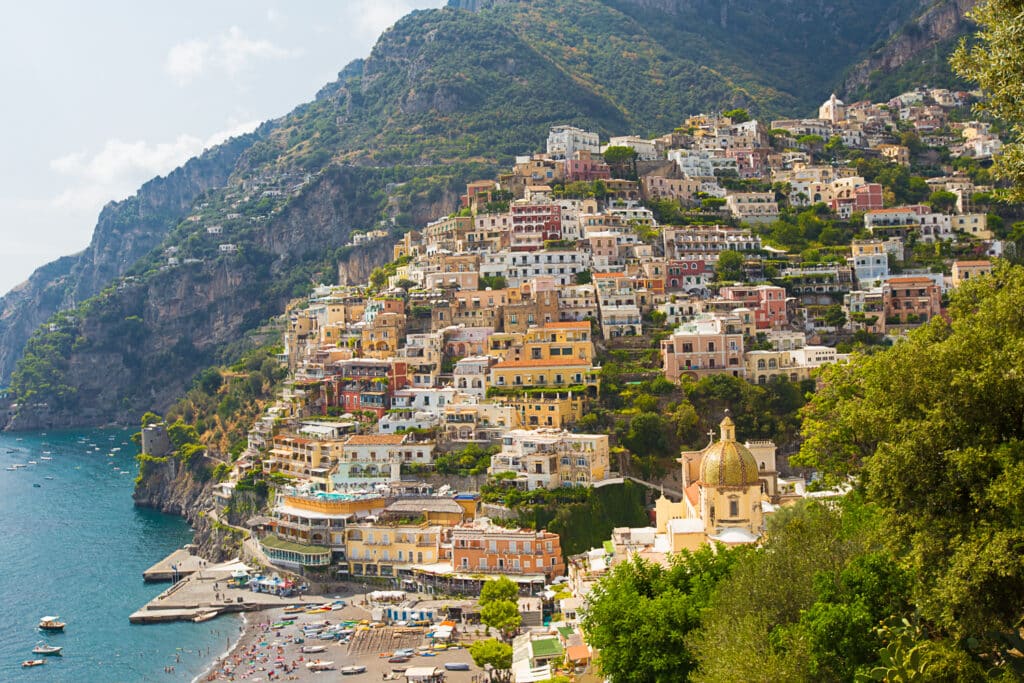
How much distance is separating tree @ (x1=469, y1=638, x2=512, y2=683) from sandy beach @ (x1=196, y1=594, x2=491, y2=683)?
117cm

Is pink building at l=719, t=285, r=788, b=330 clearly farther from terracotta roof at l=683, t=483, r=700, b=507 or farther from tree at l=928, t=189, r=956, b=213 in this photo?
terracotta roof at l=683, t=483, r=700, b=507

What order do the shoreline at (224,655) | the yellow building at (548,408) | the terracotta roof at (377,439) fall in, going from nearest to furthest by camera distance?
the shoreline at (224,655) → the yellow building at (548,408) → the terracotta roof at (377,439)

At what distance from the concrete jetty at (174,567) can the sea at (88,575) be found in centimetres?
90

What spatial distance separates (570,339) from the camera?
231 ft

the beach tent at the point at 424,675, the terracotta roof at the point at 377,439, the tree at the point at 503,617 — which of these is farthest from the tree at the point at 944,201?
the beach tent at the point at 424,675

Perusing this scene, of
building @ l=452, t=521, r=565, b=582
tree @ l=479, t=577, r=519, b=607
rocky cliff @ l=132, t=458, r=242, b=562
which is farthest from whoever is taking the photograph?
rocky cliff @ l=132, t=458, r=242, b=562

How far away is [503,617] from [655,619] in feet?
62.1

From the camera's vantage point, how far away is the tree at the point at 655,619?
99.8 feet

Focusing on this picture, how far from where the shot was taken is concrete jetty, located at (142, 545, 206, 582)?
6962cm

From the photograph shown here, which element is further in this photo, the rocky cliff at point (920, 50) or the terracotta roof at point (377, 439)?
the rocky cliff at point (920, 50)

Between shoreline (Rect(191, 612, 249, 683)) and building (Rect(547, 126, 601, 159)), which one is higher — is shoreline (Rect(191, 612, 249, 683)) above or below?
below

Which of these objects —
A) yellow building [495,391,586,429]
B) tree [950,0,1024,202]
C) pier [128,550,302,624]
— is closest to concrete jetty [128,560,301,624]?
pier [128,550,302,624]

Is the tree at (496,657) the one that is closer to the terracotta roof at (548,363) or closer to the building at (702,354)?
the terracotta roof at (548,363)

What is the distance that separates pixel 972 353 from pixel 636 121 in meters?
144
